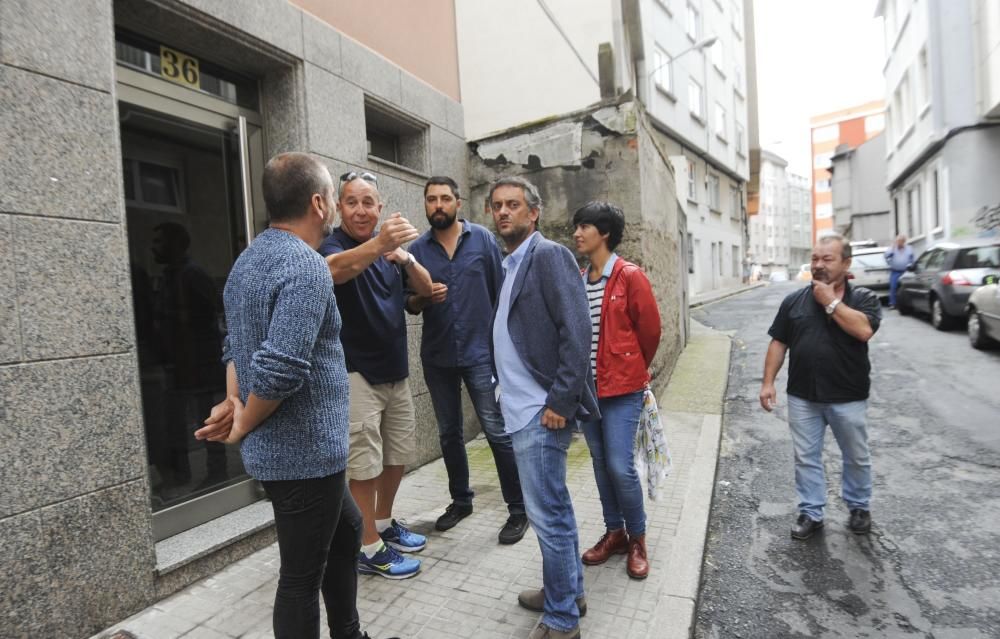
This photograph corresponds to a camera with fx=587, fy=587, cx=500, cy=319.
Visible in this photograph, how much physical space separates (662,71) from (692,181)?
16.4ft

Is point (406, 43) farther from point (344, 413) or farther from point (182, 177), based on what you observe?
point (344, 413)

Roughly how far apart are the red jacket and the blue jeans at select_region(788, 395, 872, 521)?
49.5 inches

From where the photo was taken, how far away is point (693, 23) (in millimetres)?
24781

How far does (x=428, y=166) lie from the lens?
5.43 m

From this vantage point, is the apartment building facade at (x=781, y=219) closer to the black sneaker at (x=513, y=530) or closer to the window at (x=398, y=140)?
the window at (x=398, y=140)

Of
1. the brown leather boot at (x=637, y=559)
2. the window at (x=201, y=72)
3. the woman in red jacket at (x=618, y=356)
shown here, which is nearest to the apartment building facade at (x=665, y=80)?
the window at (x=201, y=72)

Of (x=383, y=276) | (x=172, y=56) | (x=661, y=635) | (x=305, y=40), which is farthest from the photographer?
(x=305, y=40)

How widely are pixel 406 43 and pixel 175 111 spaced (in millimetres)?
2419

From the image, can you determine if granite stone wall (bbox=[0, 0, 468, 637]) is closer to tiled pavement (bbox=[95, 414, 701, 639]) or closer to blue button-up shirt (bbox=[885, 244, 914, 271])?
tiled pavement (bbox=[95, 414, 701, 639])

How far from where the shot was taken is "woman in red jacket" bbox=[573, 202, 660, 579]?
9.89 feet

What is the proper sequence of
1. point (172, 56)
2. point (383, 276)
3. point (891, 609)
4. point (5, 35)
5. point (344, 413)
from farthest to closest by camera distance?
point (172, 56), point (383, 276), point (891, 609), point (5, 35), point (344, 413)

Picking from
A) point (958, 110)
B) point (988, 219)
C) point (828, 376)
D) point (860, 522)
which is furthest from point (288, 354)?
point (958, 110)

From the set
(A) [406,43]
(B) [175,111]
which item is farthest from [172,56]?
(A) [406,43]

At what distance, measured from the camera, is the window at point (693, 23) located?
2420 centimetres
